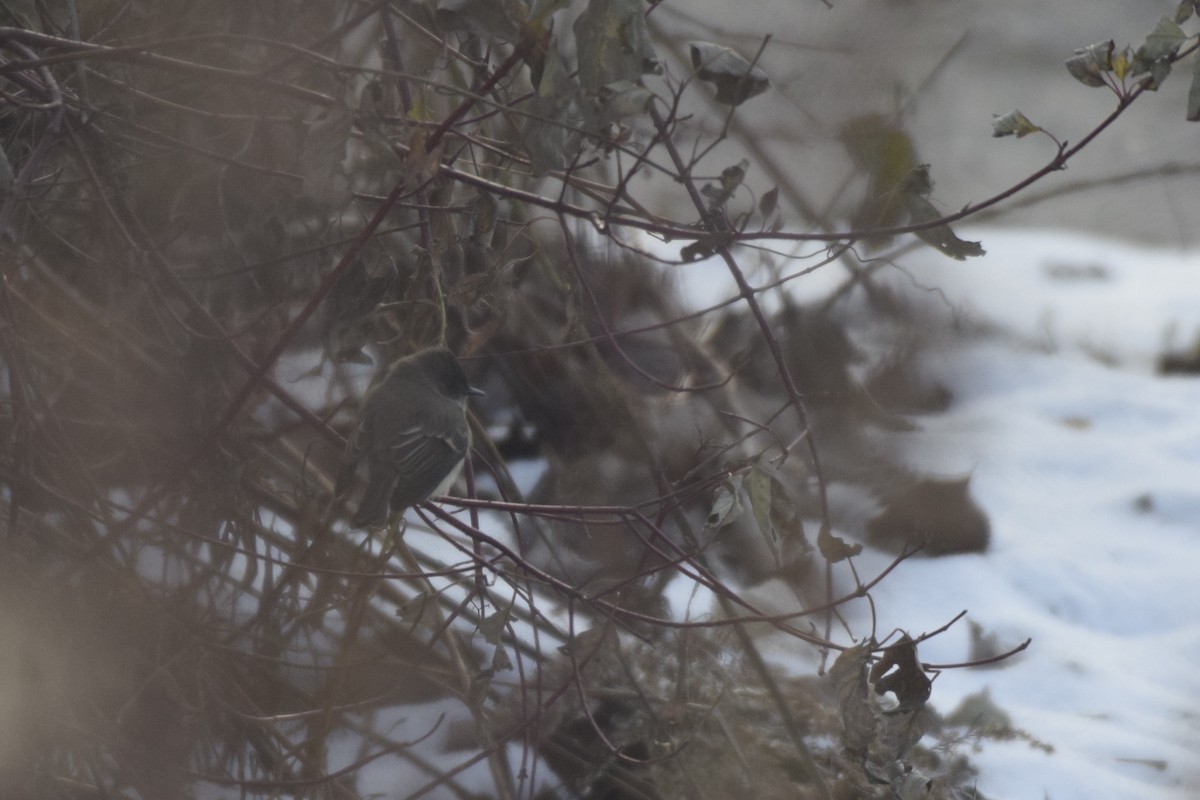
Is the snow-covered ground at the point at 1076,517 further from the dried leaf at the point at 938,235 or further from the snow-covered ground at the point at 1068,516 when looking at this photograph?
the dried leaf at the point at 938,235

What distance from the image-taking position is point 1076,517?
2471 millimetres

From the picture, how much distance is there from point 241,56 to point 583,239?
90 centimetres

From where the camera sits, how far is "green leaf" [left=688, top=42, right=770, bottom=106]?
3.59 feet

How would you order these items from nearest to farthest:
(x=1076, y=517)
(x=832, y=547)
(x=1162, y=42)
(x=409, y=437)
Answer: (x=1162, y=42) → (x=832, y=547) → (x=409, y=437) → (x=1076, y=517)

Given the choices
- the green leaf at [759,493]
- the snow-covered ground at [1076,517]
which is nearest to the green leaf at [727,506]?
the green leaf at [759,493]

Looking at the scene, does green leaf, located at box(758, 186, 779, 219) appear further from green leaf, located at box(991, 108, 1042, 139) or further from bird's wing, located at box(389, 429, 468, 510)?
bird's wing, located at box(389, 429, 468, 510)

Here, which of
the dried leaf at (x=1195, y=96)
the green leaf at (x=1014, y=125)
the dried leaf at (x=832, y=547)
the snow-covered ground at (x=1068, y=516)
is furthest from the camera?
the snow-covered ground at (x=1068, y=516)

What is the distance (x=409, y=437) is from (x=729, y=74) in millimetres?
580

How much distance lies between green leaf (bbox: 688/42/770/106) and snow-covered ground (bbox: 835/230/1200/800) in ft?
4.07

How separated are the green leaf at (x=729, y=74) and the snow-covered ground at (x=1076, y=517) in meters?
1.24

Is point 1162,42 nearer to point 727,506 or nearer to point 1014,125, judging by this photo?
point 1014,125

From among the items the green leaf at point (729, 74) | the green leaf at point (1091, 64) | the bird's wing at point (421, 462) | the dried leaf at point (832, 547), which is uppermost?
the green leaf at point (729, 74)

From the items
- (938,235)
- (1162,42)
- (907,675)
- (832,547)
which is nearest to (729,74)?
(938,235)

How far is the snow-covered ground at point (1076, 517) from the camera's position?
1844mm
